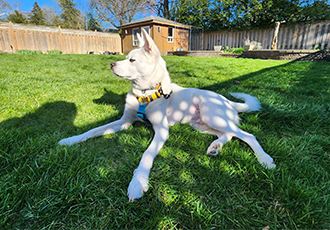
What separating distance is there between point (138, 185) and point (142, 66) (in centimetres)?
117

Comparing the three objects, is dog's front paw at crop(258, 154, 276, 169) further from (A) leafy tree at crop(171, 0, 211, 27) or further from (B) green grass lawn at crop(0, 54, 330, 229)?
(A) leafy tree at crop(171, 0, 211, 27)

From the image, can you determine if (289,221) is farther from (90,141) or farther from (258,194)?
(90,141)

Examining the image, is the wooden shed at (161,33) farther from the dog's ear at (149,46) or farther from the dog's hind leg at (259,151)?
the dog's hind leg at (259,151)

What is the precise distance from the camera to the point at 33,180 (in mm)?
1258

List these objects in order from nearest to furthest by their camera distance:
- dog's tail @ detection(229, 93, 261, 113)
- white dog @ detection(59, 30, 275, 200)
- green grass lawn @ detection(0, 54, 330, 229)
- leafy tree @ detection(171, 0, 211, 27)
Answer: green grass lawn @ detection(0, 54, 330, 229) < white dog @ detection(59, 30, 275, 200) < dog's tail @ detection(229, 93, 261, 113) < leafy tree @ detection(171, 0, 211, 27)

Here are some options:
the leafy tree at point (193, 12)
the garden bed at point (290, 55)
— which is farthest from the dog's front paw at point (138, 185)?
the leafy tree at point (193, 12)

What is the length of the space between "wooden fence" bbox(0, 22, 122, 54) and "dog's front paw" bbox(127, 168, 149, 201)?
16.5m

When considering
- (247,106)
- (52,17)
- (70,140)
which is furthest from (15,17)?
(247,106)

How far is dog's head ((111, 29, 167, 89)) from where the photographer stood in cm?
185

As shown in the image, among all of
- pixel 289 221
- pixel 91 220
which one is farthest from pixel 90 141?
pixel 289 221

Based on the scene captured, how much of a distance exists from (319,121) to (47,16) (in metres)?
45.6

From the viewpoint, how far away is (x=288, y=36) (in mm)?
12578

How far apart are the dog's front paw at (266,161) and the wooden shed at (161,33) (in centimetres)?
1512

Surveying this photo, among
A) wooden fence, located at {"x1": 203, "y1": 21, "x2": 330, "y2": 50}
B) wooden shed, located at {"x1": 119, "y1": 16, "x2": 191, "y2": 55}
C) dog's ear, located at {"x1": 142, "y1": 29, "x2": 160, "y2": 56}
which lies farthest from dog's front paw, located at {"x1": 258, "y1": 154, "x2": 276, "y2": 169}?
wooden shed, located at {"x1": 119, "y1": 16, "x2": 191, "y2": 55}
